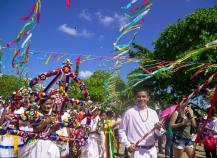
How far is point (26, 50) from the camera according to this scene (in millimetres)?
6910

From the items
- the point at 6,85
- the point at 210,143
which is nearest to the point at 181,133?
the point at 210,143

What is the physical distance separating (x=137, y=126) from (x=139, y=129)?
59 millimetres

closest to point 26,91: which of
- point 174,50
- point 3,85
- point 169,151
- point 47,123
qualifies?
point 47,123

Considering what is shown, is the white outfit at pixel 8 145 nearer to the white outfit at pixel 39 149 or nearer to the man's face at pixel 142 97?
the white outfit at pixel 39 149

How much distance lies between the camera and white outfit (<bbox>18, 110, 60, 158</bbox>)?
4719 millimetres

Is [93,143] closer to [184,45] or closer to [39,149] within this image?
[39,149]

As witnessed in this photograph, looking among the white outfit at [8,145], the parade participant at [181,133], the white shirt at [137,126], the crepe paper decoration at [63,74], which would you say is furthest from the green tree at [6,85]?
the white shirt at [137,126]

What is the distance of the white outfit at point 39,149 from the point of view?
4.72 metres

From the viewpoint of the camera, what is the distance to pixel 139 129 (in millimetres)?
4918

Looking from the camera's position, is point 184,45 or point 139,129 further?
point 184,45

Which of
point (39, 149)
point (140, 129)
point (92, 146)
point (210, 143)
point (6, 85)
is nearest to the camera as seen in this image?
point (39, 149)

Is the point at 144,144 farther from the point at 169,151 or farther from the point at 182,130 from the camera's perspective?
the point at 169,151

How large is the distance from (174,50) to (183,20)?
224cm

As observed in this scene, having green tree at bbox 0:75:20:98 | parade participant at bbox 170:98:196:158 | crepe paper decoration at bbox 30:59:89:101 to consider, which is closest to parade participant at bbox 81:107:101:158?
parade participant at bbox 170:98:196:158
